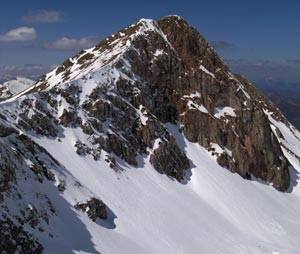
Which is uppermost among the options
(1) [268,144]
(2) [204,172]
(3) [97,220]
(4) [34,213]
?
(1) [268,144]

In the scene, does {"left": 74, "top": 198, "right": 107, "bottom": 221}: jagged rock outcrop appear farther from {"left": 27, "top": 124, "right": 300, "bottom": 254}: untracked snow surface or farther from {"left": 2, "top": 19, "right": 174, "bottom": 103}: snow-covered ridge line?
{"left": 2, "top": 19, "right": 174, "bottom": 103}: snow-covered ridge line

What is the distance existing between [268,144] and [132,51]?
3085 centimetres


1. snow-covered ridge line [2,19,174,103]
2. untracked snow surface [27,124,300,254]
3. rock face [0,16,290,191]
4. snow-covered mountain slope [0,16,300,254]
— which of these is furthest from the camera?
snow-covered ridge line [2,19,174,103]

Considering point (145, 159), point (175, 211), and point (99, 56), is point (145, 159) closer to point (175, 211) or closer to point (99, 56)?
point (175, 211)

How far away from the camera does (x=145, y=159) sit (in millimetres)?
60938

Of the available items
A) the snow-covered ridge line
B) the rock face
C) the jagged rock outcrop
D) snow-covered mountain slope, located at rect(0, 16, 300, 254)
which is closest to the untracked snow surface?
snow-covered mountain slope, located at rect(0, 16, 300, 254)

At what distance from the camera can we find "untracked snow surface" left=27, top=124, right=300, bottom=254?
4303 centimetres

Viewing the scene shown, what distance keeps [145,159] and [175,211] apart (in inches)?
409

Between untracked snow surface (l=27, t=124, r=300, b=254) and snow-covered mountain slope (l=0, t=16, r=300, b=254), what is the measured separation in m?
0.19

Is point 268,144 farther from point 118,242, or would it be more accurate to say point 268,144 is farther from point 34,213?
point 34,213

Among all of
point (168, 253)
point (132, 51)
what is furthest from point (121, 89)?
point (168, 253)

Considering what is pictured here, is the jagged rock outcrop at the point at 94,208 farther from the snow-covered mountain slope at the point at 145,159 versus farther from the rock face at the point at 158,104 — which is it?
the rock face at the point at 158,104

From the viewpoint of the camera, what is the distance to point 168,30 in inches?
3174

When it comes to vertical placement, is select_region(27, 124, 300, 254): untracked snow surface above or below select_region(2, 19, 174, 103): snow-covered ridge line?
below
